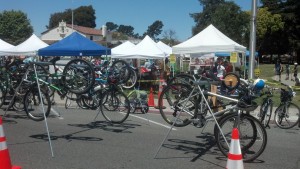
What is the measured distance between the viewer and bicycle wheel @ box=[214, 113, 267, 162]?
23.5 feet

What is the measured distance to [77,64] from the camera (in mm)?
8844

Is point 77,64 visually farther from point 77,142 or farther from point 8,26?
point 8,26

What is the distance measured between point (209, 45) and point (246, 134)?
1127cm

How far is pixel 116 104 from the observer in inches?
396

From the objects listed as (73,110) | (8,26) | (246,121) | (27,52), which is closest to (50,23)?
(8,26)

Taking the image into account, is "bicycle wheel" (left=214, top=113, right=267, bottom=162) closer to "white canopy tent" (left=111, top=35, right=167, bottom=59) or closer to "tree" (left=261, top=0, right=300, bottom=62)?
"white canopy tent" (left=111, top=35, right=167, bottom=59)

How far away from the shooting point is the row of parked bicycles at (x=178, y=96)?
7.23 metres

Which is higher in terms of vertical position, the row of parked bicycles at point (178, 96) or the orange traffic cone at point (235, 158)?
the row of parked bicycles at point (178, 96)

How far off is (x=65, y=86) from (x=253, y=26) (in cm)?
917

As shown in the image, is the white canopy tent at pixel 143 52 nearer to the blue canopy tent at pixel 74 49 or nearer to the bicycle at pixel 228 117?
the blue canopy tent at pixel 74 49

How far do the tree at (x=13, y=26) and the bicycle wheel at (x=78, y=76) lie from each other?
8546cm

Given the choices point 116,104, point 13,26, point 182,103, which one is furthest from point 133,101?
point 13,26

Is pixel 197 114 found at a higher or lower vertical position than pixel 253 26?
lower

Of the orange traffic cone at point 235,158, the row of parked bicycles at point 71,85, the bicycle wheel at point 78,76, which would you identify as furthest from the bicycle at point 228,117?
the row of parked bicycles at point 71,85
